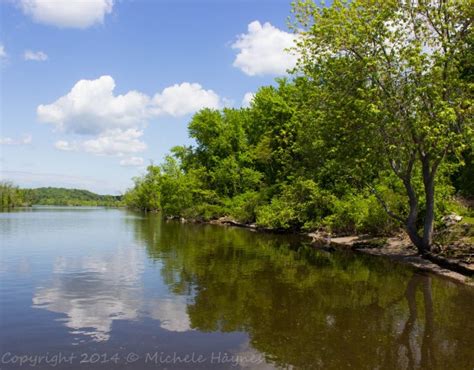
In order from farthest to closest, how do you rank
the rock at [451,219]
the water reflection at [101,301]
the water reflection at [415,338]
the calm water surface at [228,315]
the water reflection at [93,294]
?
the rock at [451,219]
the water reflection at [93,294]
the water reflection at [101,301]
the calm water surface at [228,315]
the water reflection at [415,338]

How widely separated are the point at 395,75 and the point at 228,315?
1831cm

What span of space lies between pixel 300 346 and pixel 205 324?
12.0 feet

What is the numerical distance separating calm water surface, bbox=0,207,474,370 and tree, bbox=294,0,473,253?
770 centimetres

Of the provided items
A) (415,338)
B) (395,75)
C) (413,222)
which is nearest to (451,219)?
(413,222)

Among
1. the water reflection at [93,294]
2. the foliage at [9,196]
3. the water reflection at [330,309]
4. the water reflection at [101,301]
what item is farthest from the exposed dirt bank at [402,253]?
the foliage at [9,196]

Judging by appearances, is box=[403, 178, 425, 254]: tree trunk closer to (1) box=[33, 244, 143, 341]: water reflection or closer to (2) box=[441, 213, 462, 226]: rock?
(2) box=[441, 213, 462, 226]: rock

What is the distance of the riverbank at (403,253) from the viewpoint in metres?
22.8

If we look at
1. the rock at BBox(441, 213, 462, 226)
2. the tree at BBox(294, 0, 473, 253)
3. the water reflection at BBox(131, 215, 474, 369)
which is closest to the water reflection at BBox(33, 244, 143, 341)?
the water reflection at BBox(131, 215, 474, 369)

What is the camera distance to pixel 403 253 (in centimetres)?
3017

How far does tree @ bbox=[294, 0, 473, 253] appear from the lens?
78.0 feet

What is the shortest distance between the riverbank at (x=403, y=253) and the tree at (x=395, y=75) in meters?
1.45

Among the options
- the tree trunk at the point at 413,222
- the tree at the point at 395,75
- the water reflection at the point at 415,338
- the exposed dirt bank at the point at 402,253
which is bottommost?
the water reflection at the point at 415,338

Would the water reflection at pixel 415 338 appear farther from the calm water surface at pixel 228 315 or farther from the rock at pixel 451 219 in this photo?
the rock at pixel 451 219

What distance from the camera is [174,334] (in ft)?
43.8
